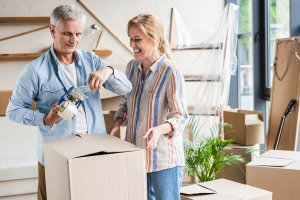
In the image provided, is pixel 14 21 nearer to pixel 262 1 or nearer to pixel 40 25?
pixel 40 25

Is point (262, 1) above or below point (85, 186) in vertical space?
above

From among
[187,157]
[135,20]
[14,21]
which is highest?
[14,21]

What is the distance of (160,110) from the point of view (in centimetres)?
185

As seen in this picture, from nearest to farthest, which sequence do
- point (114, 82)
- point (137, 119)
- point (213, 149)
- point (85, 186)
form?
1. point (85, 186)
2. point (114, 82)
3. point (137, 119)
4. point (213, 149)

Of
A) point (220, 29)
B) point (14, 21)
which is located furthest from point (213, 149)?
point (14, 21)

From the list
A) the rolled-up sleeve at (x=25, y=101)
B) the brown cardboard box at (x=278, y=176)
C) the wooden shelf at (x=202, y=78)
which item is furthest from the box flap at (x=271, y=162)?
the wooden shelf at (x=202, y=78)

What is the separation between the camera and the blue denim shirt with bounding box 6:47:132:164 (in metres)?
1.76

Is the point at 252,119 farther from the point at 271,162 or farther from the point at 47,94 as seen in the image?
the point at 47,94

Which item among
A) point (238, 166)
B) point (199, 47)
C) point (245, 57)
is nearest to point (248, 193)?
point (238, 166)

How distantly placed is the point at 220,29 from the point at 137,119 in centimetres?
228

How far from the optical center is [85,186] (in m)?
1.33

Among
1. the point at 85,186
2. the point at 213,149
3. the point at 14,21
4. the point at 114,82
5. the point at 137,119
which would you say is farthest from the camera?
the point at 14,21

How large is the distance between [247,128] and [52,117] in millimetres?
2136

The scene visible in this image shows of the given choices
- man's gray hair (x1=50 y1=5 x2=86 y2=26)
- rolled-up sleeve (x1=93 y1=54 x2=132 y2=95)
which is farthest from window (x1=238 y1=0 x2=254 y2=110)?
man's gray hair (x1=50 y1=5 x2=86 y2=26)
